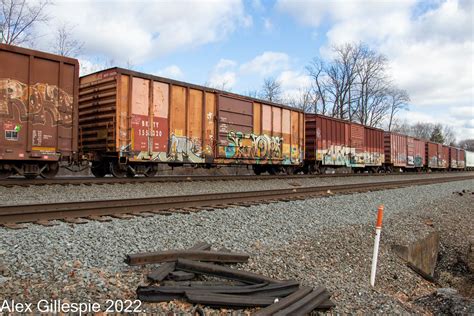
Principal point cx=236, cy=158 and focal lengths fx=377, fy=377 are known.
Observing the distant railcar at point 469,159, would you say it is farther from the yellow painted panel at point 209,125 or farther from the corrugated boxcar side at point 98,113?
the corrugated boxcar side at point 98,113

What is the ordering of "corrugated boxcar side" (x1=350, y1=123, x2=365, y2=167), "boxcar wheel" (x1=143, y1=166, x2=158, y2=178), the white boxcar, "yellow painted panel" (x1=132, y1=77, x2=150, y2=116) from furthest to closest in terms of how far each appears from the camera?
the white boxcar
"corrugated boxcar side" (x1=350, y1=123, x2=365, y2=167)
"boxcar wheel" (x1=143, y1=166, x2=158, y2=178)
"yellow painted panel" (x1=132, y1=77, x2=150, y2=116)

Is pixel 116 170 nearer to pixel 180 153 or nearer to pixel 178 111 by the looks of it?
pixel 180 153

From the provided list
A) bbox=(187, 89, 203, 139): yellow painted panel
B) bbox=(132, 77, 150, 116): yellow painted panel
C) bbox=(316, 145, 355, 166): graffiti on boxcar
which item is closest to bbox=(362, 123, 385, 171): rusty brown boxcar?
bbox=(316, 145, 355, 166): graffiti on boxcar

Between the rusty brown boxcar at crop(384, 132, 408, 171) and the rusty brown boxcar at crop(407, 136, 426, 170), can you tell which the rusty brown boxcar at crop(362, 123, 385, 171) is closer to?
the rusty brown boxcar at crop(384, 132, 408, 171)

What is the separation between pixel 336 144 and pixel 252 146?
8.34 meters

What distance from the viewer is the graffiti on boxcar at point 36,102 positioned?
31.6 feet

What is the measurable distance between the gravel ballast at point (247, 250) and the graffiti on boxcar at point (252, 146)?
22.3 feet

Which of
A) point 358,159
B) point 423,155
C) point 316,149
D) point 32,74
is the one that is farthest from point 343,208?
point 423,155

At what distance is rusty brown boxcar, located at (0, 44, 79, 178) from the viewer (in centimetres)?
961

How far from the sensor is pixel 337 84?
187ft

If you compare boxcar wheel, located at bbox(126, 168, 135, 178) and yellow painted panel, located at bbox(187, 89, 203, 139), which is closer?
boxcar wheel, located at bbox(126, 168, 135, 178)

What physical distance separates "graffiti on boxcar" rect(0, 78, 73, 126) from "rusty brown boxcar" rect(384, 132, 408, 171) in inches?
1055

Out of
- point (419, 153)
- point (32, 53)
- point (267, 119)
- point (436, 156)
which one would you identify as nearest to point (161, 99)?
point (32, 53)

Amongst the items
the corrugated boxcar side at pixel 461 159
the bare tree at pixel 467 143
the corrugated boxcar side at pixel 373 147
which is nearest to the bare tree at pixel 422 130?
the bare tree at pixel 467 143
